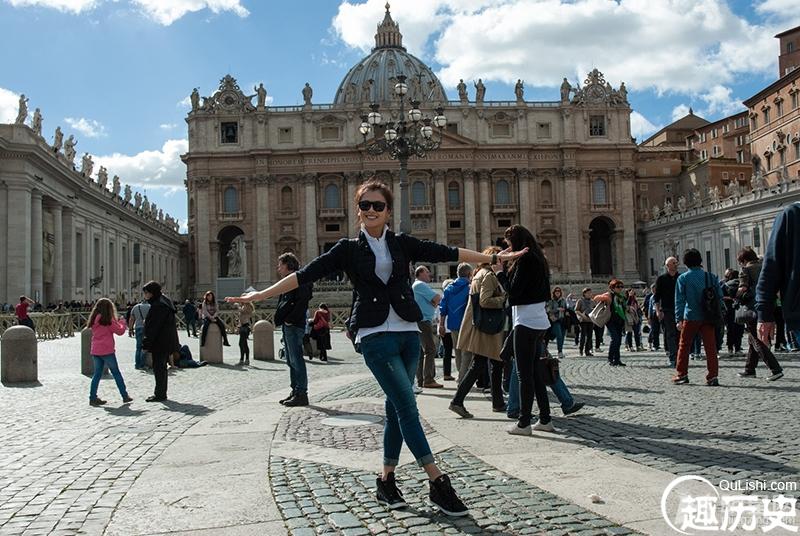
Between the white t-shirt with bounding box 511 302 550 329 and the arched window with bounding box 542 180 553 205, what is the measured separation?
63.6 meters

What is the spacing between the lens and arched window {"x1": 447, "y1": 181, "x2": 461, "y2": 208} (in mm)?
68875

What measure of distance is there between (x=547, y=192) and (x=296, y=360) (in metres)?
62.3

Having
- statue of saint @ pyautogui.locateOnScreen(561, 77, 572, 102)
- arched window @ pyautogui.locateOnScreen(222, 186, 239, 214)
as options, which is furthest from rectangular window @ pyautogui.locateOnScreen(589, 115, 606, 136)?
arched window @ pyautogui.locateOnScreen(222, 186, 239, 214)

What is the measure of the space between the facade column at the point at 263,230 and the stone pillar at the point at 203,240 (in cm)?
409

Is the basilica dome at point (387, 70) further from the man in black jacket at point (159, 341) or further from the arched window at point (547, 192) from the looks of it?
the man in black jacket at point (159, 341)

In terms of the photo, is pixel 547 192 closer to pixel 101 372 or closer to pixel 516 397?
pixel 101 372

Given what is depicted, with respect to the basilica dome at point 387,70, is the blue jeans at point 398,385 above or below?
below

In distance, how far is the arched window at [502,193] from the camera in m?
69.4

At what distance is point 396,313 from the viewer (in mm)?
4762

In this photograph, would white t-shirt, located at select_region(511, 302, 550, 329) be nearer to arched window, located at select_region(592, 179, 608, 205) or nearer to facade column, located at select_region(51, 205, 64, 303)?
facade column, located at select_region(51, 205, 64, 303)

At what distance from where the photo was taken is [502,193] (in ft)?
228

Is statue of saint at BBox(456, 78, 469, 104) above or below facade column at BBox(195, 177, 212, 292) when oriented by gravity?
above

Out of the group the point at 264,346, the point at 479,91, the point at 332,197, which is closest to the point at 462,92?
the point at 479,91

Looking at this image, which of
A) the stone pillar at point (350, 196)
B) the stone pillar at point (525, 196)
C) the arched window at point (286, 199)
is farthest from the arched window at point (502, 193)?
the arched window at point (286, 199)
